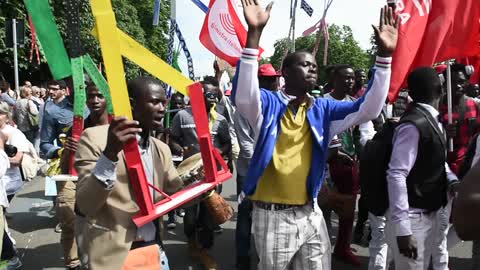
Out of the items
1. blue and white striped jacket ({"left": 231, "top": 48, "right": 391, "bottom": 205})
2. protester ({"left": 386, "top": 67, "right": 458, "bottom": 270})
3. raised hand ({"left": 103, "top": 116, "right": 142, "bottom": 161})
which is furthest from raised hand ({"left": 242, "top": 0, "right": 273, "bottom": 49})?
protester ({"left": 386, "top": 67, "right": 458, "bottom": 270})

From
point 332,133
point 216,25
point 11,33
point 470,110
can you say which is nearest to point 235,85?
A: point 332,133

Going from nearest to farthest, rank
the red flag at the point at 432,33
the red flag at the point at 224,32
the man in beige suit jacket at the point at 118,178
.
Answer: the man in beige suit jacket at the point at 118,178, the red flag at the point at 432,33, the red flag at the point at 224,32

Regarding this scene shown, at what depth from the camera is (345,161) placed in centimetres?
502

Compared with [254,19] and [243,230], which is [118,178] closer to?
[254,19]

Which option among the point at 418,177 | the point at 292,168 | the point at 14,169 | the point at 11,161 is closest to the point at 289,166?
the point at 292,168

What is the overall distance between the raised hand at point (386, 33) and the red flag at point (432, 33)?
0.92 m

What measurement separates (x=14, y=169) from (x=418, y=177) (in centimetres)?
442

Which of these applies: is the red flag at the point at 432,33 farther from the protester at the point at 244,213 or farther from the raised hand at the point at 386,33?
the protester at the point at 244,213

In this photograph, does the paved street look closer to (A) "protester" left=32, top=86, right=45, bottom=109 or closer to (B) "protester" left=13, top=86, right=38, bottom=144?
(B) "protester" left=13, top=86, right=38, bottom=144

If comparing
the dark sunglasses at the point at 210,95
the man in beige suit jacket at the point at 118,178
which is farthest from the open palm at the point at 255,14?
the dark sunglasses at the point at 210,95

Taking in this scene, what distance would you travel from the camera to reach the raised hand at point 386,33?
275 cm

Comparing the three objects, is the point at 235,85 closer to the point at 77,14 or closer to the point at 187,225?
the point at 77,14

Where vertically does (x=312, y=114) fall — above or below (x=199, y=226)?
above

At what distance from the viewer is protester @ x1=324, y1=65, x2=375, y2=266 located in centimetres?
501
